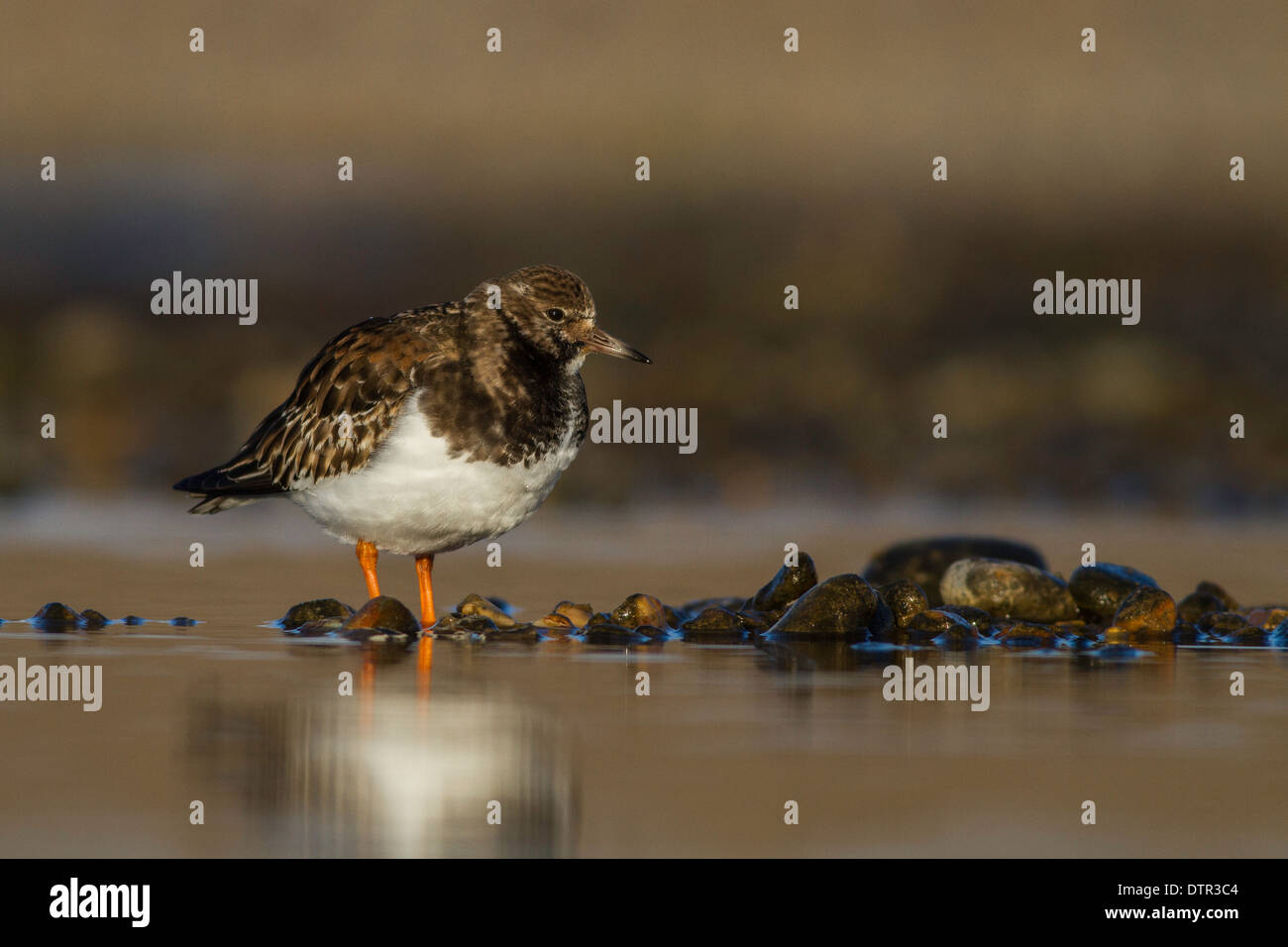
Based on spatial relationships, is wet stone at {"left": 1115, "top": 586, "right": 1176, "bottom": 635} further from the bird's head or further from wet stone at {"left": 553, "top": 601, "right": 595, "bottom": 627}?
the bird's head

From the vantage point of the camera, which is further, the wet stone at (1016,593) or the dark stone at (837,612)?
the wet stone at (1016,593)

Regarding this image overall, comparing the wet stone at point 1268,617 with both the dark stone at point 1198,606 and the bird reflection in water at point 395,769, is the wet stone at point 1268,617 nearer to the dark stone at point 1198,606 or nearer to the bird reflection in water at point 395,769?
the dark stone at point 1198,606

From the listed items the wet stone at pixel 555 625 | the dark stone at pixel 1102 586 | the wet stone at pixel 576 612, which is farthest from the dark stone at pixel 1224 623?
the wet stone at pixel 555 625

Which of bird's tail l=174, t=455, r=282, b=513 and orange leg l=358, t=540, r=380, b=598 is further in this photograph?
bird's tail l=174, t=455, r=282, b=513

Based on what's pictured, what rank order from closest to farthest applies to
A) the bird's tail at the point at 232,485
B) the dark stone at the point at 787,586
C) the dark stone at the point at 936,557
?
the bird's tail at the point at 232,485, the dark stone at the point at 787,586, the dark stone at the point at 936,557

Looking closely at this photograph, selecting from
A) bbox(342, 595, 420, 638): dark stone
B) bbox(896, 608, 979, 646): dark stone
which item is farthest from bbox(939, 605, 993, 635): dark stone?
bbox(342, 595, 420, 638): dark stone

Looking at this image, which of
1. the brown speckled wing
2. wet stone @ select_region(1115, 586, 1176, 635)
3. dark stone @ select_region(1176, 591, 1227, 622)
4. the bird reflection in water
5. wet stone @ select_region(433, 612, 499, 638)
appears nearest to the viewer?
the bird reflection in water

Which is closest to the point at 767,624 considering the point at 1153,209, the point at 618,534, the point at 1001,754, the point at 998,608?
the point at 998,608
